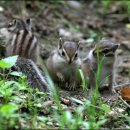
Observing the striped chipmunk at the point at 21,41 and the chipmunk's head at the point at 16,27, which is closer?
the striped chipmunk at the point at 21,41

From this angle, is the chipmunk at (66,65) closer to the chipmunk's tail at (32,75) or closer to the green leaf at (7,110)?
the chipmunk's tail at (32,75)

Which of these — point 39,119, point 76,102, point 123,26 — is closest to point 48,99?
point 76,102

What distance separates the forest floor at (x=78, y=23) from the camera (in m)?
10.8

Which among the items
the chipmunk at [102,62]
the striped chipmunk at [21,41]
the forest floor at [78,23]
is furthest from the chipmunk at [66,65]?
the forest floor at [78,23]

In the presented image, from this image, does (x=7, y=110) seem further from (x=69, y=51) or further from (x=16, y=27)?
(x=16, y=27)

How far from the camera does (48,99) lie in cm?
552

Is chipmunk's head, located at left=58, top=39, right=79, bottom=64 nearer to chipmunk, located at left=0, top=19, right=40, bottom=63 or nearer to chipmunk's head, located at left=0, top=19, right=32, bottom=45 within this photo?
chipmunk, located at left=0, top=19, right=40, bottom=63

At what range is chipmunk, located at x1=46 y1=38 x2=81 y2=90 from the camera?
739 cm

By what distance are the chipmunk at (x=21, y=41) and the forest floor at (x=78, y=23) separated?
1.04m

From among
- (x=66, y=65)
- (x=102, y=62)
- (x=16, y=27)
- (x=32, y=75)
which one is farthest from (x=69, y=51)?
(x=16, y=27)

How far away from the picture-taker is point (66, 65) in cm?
761

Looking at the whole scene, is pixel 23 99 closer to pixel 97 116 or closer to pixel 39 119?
pixel 39 119

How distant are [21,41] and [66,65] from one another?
124 cm

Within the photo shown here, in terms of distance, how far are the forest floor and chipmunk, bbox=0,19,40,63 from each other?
1.04m
